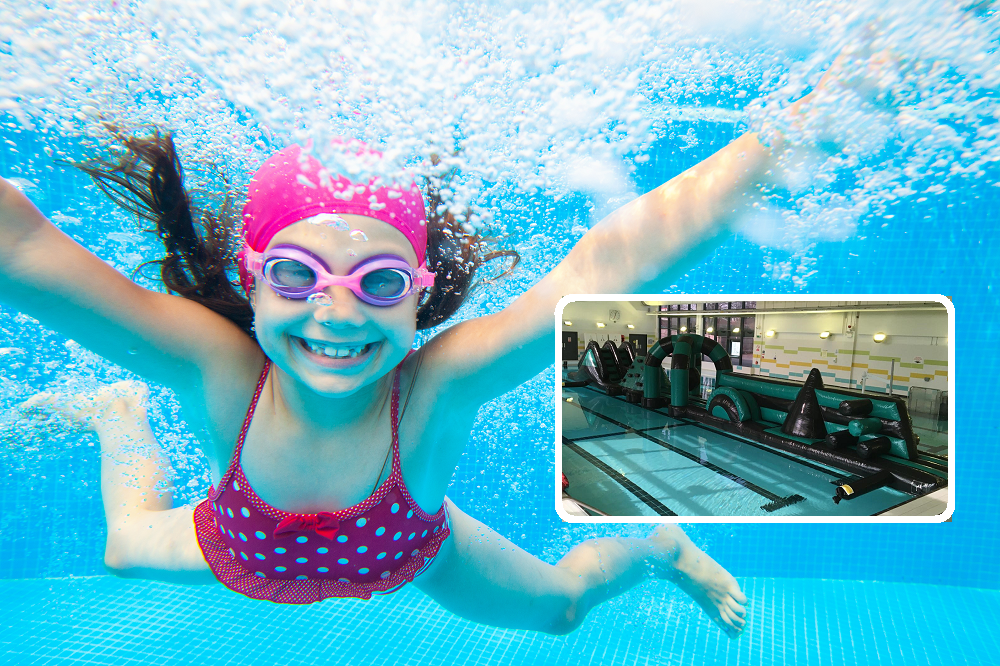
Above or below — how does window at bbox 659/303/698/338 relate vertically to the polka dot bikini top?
above

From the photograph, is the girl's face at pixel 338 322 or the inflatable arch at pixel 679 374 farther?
the inflatable arch at pixel 679 374

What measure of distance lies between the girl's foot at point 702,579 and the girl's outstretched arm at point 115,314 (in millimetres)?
1924

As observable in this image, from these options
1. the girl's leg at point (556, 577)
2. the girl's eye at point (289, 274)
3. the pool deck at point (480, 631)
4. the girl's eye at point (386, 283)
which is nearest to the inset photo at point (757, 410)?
the girl's leg at point (556, 577)

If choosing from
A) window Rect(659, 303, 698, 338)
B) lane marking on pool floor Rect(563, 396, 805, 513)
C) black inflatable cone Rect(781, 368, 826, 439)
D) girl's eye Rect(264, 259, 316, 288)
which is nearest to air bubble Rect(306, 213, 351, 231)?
girl's eye Rect(264, 259, 316, 288)

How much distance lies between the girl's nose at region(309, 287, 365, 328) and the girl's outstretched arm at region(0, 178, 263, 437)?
1.28 feet

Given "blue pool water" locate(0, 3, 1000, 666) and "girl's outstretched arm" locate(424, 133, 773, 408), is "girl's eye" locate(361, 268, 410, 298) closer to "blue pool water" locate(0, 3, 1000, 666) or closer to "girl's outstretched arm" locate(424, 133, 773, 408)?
"girl's outstretched arm" locate(424, 133, 773, 408)

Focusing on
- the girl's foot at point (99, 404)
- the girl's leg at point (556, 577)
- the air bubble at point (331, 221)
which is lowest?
the girl's leg at point (556, 577)

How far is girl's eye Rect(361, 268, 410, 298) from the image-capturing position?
42.4 inches

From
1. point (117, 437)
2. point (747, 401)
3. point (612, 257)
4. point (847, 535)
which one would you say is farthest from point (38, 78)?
point (747, 401)

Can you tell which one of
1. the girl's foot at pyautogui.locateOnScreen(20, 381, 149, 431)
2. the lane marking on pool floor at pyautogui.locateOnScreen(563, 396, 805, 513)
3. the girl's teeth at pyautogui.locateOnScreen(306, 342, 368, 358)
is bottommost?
the lane marking on pool floor at pyautogui.locateOnScreen(563, 396, 805, 513)

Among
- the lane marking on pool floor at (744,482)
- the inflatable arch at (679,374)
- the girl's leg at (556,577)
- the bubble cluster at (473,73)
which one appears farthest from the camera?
the inflatable arch at (679,374)

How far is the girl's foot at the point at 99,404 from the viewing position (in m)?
2.30

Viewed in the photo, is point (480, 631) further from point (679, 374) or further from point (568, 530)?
point (679, 374)

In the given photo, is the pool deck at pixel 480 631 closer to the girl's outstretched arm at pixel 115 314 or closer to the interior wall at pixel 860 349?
the interior wall at pixel 860 349
